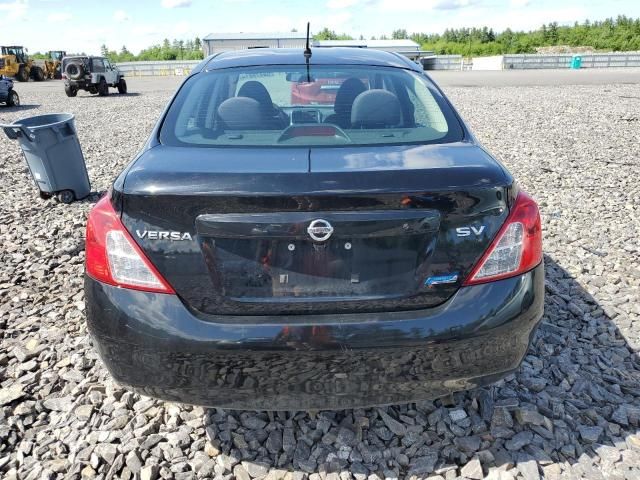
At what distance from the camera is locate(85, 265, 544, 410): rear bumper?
174 centimetres

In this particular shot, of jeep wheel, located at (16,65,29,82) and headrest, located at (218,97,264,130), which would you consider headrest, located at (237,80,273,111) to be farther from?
jeep wheel, located at (16,65,29,82)

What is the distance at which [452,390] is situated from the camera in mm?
1907

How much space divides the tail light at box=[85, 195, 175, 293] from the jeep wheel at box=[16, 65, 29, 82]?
124 ft

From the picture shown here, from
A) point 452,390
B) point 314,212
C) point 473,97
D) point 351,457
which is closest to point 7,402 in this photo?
point 351,457

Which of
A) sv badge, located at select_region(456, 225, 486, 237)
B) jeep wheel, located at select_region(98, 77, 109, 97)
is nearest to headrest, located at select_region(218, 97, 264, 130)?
sv badge, located at select_region(456, 225, 486, 237)

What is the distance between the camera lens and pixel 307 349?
174cm

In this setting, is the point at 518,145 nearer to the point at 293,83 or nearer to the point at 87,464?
the point at 293,83

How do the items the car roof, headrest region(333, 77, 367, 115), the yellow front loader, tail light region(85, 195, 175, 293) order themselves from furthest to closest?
1. the yellow front loader
2. the car roof
3. headrest region(333, 77, 367, 115)
4. tail light region(85, 195, 175, 293)

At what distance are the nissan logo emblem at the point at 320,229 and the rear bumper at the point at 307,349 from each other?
0.29m

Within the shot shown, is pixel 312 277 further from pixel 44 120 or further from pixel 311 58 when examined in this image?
pixel 44 120

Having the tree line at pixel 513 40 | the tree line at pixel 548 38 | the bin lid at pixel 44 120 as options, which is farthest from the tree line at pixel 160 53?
the bin lid at pixel 44 120

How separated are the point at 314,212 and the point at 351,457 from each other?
3.73ft

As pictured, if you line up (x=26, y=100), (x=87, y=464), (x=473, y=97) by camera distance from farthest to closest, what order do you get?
1. (x=26, y=100)
2. (x=473, y=97)
3. (x=87, y=464)

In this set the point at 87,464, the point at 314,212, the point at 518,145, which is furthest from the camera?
the point at 518,145
